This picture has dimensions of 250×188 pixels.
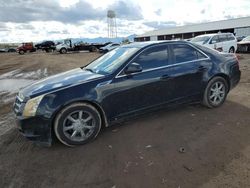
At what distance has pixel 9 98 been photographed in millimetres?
7609

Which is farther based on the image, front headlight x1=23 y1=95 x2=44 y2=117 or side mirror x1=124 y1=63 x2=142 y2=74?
side mirror x1=124 y1=63 x2=142 y2=74

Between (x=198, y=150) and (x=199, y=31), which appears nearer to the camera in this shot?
(x=198, y=150)

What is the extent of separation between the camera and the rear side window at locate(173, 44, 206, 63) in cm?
486

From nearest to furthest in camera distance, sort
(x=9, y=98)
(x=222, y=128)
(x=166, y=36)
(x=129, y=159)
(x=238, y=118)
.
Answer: (x=129, y=159), (x=222, y=128), (x=238, y=118), (x=9, y=98), (x=166, y=36)

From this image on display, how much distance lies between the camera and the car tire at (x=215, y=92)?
5176 millimetres

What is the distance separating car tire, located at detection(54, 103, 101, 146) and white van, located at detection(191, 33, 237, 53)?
13.5 meters

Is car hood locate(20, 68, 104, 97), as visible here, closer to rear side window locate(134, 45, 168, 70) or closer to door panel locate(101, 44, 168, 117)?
door panel locate(101, 44, 168, 117)

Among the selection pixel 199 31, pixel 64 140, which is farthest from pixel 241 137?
pixel 199 31

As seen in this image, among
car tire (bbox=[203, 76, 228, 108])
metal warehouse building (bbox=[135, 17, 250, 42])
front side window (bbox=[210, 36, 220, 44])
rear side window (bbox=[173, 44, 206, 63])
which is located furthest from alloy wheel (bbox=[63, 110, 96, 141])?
metal warehouse building (bbox=[135, 17, 250, 42])

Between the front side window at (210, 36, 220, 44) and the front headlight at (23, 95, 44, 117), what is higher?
the front side window at (210, 36, 220, 44)

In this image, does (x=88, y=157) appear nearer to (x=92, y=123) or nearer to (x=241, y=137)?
(x=92, y=123)

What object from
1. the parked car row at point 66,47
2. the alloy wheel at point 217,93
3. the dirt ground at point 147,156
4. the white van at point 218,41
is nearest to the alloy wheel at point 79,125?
the dirt ground at point 147,156

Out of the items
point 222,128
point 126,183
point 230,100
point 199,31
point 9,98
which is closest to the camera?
point 126,183

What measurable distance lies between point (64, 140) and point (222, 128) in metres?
2.80
